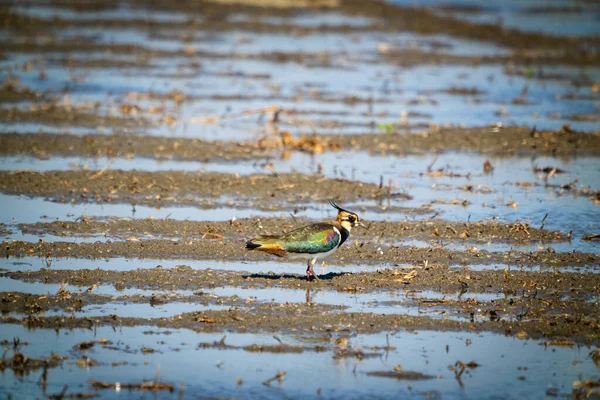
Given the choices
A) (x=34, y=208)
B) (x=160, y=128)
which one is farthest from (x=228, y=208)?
(x=160, y=128)

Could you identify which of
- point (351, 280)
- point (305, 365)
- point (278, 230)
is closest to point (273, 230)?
point (278, 230)

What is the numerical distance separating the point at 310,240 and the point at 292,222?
2709 mm

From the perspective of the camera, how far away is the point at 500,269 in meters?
11.9

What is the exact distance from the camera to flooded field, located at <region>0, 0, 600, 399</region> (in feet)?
29.3

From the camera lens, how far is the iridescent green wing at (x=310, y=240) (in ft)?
36.1

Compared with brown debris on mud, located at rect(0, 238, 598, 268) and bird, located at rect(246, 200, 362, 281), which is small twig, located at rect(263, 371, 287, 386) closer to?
bird, located at rect(246, 200, 362, 281)

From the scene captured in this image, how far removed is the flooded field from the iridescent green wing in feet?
1.54

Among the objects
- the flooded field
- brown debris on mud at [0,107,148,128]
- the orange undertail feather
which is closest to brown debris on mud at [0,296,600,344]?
the flooded field

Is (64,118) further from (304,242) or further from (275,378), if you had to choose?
(275,378)

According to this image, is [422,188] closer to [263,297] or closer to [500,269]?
[500,269]

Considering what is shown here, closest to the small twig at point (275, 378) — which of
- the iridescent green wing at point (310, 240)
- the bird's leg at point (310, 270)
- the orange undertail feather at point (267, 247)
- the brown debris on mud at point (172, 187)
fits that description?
the orange undertail feather at point (267, 247)

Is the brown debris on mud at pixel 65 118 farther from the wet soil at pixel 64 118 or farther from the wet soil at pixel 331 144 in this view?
the wet soil at pixel 331 144

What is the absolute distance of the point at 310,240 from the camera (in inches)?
434

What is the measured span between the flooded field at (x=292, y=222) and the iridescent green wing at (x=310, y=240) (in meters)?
0.47
